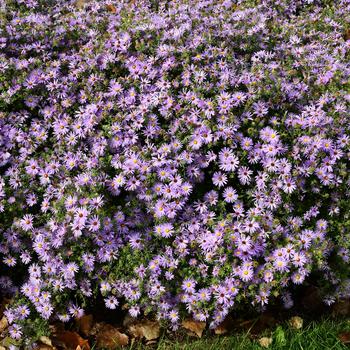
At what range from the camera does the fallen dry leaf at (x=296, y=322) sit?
11.0ft

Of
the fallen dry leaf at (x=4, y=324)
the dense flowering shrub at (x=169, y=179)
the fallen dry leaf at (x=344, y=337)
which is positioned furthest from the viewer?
the fallen dry leaf at (x=4, y=324)

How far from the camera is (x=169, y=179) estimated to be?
125 inches

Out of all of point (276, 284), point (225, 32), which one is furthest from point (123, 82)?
point (276, 284)

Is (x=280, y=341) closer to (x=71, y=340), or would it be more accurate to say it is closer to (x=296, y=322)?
(x=296, y=322)

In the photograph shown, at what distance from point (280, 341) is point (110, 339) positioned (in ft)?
3.36

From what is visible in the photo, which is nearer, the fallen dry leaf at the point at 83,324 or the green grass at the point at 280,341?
the green grass at the point at 280,341

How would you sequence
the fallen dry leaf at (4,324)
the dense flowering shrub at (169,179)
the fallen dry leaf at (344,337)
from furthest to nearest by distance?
the fallen dry leaf at (4,324) → the fallen dry leaf at (344,337) → the dense flowering shrub at (169,179)

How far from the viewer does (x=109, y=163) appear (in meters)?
3.27

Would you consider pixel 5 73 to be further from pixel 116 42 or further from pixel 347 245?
pixel 347 245

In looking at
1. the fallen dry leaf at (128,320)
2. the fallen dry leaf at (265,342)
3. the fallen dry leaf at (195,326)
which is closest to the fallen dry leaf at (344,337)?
the fallen dry leaf at (265,342)

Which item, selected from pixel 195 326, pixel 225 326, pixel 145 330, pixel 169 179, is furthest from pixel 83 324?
pixel 169 179

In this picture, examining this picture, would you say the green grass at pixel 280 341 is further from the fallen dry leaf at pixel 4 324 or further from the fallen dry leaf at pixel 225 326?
the fallen dry leaf at pixel 4 324

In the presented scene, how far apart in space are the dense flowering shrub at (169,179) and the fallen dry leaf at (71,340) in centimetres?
14

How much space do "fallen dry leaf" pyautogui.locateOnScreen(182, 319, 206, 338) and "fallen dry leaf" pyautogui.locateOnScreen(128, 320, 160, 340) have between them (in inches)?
7.1
